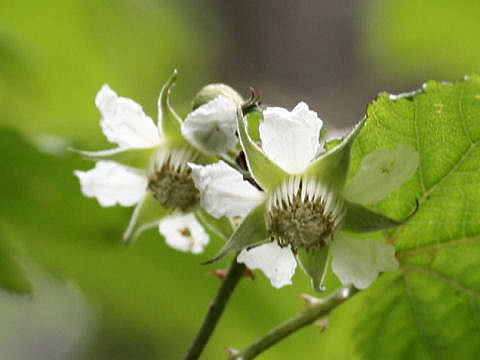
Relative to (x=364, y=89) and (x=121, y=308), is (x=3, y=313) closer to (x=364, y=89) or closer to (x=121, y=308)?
(x=121, y=308)

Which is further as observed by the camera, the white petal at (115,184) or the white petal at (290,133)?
the white petal at (115,184)

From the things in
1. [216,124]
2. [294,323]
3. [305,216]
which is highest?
[216,124]

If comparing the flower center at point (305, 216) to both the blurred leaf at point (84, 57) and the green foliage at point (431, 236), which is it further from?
the blurred leaf at point (84, 57)

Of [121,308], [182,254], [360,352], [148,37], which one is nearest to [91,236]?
[182,254]

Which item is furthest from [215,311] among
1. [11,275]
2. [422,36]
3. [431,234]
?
[422,36]

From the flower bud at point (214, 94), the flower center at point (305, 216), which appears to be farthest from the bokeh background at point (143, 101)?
the flower center at point (305, 216)

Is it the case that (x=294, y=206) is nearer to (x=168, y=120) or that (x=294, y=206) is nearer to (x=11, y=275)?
(x=168, y=120)
